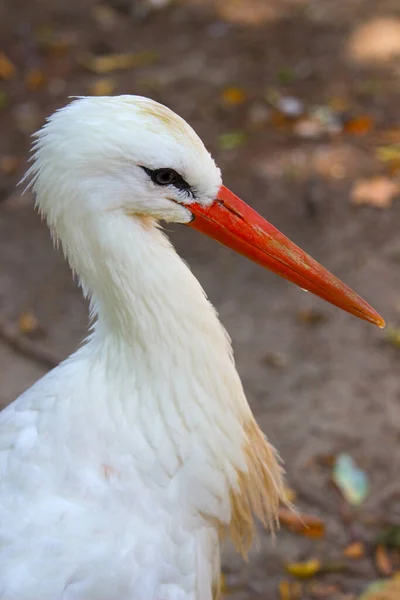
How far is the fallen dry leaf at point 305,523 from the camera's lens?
2.80m

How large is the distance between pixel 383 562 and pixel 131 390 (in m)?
1.25

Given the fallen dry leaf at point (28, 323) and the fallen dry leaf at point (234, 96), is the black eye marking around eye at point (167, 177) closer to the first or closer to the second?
the fallen dry leaf at point (28, 323)

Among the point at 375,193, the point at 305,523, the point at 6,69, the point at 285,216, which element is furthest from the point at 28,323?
the point at 6,69

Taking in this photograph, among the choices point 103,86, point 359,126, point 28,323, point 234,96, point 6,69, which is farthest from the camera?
point 6,69

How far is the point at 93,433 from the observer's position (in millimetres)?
1897

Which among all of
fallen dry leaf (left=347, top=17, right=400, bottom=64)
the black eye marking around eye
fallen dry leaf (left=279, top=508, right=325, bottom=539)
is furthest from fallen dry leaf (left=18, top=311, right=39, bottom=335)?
fallen dry leaf (left=347, top=17, right=400, bottom=64)

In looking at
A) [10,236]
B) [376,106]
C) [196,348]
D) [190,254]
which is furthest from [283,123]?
[196,348]

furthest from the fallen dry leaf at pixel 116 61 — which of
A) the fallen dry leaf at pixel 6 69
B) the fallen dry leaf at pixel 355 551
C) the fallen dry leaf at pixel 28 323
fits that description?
the fallen dry leaf at pixel 355 551

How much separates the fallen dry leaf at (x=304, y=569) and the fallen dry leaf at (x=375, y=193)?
2.02 meters

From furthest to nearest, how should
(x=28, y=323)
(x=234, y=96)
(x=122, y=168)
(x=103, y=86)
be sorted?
(x=103, y=86) < (x=234, y=96) < (x=28, y=323) < (x=122, y=168)

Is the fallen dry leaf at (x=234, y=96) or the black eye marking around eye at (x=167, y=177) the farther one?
the fallen dry leaf at (x=234, y=96)

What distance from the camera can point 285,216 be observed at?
410 centimetres

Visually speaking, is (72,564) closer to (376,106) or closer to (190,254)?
(190,254)

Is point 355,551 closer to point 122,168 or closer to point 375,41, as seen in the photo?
point 122,168
